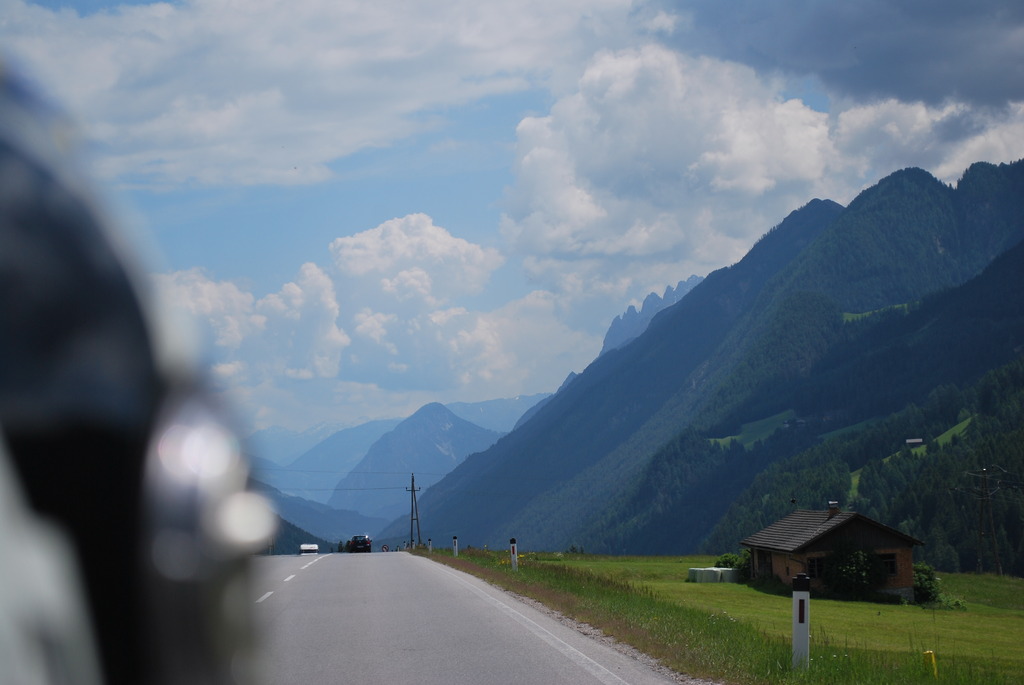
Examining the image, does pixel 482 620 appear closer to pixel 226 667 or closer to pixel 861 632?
pixel 226 667

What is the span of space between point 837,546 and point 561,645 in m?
65.7

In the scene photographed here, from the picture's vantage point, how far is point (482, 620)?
1597 centimetres

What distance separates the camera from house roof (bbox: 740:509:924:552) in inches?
2889

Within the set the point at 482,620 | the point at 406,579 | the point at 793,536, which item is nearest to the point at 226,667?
the point at 482,620

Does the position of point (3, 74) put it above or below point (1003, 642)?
above

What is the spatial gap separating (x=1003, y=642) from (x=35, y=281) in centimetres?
5141

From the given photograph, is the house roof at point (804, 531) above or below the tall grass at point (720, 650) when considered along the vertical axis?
below

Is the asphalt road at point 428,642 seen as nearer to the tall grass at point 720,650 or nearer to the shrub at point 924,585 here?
the tall grass at point 720,650

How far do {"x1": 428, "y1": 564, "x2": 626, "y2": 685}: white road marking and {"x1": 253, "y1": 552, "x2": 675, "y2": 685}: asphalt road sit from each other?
0.05 ft

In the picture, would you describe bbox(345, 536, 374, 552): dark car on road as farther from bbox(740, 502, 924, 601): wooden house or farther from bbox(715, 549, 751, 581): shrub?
bbox(715, 549, 751, 581): shrub

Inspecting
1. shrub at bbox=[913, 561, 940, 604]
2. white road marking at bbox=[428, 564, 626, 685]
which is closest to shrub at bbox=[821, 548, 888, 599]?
shrub at bbox=[913, 561, 940, 604]

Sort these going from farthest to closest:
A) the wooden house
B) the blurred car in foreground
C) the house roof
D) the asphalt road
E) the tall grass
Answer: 1. the house roof
2. the wooden house
3. the tall grass
4. the asphalt road
5. the blurred car in foreground

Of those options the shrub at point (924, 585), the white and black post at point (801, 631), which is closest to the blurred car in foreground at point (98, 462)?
the white and black post at point (801, 631)

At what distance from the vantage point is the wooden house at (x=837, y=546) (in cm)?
7256
